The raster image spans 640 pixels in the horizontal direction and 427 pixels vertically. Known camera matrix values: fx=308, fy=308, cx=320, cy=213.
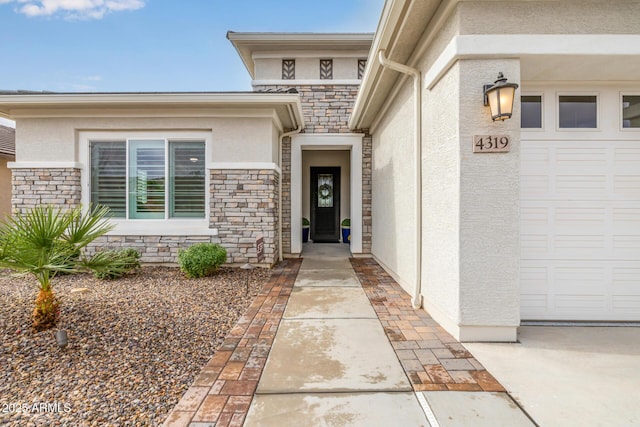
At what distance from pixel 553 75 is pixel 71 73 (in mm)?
17780

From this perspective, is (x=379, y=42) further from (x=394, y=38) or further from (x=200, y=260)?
(x=200, y=260)

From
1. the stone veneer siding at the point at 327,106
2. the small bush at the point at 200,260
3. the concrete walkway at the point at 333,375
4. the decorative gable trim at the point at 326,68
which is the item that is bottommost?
the concrete walkway at the point at 333,375

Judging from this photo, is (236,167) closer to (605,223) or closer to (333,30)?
(333,30)

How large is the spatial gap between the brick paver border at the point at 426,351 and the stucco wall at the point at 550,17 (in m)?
2.87

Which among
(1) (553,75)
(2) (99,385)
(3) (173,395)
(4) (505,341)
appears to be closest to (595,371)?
(4) (505,341)

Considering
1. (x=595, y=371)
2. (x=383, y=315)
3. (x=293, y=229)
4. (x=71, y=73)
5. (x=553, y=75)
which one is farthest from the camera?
(x=71, y=73)

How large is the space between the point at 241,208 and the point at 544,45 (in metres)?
4.98

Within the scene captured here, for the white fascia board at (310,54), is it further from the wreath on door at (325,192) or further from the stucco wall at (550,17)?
the stucco wall at (550,17)

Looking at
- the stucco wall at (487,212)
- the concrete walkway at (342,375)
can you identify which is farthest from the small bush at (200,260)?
the stucco wall at (487,212)

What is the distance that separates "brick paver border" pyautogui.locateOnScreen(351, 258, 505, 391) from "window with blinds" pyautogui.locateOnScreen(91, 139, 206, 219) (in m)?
4.03

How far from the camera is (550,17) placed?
2.81 metres

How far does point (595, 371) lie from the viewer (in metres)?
2.36

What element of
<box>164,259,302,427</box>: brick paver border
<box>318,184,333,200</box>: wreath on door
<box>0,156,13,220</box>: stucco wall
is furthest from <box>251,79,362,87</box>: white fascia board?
<box>0,156,13,220</box>: stucco wall

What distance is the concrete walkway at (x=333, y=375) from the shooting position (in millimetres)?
1873
